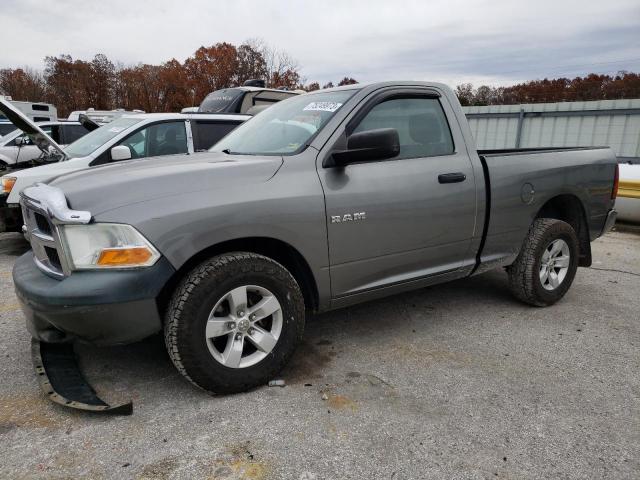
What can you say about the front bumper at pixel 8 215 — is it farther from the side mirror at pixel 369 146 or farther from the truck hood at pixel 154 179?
the side mirror at pixel 369 146

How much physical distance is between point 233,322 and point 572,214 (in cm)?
337

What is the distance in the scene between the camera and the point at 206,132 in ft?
20.9

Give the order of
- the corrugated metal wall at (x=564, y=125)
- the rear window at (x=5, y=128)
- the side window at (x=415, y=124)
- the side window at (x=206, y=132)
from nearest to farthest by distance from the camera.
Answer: the side window at (x=415, y=124)
the side window at (x=206, y=132)
the corrugated metal wall at (x=564, y=125)
the rear window at (x=5, y=128)

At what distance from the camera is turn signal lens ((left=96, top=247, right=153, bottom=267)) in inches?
90.7

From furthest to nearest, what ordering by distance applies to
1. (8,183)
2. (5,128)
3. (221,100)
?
(5,128), (221,100), (8,183)

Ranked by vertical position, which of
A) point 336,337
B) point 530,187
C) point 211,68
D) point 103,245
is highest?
point 211,68

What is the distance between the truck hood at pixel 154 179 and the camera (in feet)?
7.92

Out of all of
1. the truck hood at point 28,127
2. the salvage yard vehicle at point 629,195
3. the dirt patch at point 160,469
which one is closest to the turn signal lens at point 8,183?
the truck hood at point 28,127

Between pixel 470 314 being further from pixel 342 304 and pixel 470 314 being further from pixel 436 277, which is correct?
pixel 342 304

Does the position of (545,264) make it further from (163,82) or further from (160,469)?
(163,82)

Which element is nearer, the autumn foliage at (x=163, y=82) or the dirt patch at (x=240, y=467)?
the dirt patch at (x=240, y=467)

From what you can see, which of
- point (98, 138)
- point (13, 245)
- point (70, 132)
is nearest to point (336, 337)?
point (98, 138)

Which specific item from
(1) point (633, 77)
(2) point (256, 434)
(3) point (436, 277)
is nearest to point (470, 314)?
(3) point (436, 277)

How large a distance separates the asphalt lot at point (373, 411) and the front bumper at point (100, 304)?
452 millimetres
